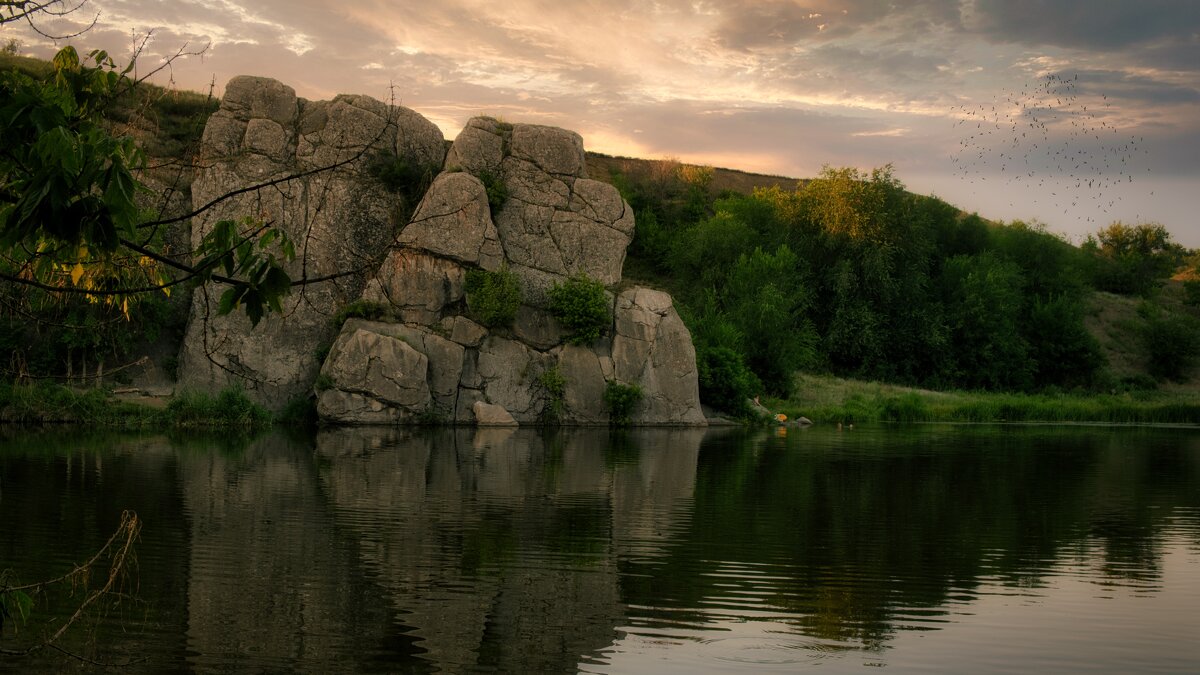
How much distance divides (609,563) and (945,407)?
160 ft

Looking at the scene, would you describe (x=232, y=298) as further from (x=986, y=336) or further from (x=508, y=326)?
(x=986, y=336)

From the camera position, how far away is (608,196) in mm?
52438

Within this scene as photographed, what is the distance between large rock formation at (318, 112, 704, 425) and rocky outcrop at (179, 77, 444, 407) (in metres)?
2.98

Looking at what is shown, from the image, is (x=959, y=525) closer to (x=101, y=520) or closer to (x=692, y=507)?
(x=692, y=507)

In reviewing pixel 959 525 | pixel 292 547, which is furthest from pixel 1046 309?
pixel 292 547

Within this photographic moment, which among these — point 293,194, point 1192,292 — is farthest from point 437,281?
point 1192,292

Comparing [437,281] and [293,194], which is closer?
[293,194]

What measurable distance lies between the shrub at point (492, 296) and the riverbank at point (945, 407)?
54.1ft

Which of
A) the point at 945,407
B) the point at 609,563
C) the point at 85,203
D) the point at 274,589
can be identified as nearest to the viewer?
the point at 85,203

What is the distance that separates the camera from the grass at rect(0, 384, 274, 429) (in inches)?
1629

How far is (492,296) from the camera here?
47.0 m

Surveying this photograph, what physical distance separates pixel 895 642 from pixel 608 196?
42.4 metres

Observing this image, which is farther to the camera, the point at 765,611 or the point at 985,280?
the point at 985,280

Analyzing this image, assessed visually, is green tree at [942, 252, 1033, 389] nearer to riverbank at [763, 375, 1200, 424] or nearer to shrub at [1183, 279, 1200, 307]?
riverbank at [763, 375, 1200, 424]
